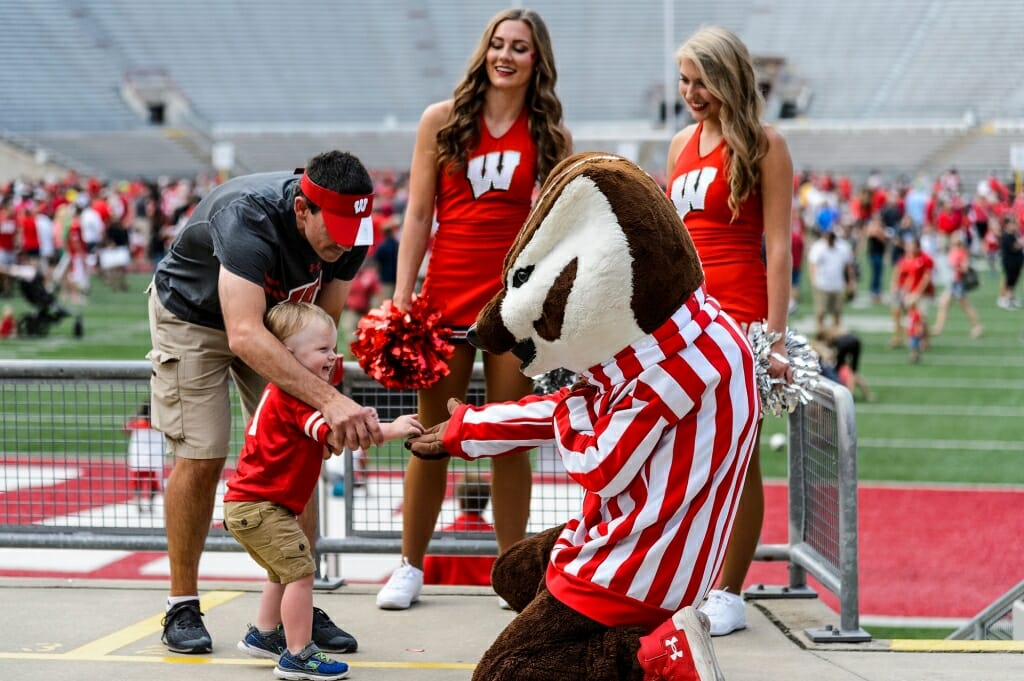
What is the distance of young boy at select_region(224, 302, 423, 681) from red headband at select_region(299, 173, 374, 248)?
224mm

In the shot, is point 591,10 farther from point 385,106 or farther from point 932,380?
point 932,380

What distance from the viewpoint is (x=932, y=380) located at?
1448 cm

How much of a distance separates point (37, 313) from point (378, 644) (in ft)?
46.5

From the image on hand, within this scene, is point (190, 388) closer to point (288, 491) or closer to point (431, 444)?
point (288, 491)

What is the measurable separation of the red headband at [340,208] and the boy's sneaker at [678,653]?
1.47 metres

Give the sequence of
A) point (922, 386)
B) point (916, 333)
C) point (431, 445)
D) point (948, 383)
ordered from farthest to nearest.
Result: 1. point (916, 333)
2. point (948, 383)
3. point (922, 386)
4. point (431, 445)

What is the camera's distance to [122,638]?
4309mm

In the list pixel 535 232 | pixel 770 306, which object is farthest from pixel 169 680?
pixel 770 306

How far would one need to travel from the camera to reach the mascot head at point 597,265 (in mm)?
2955

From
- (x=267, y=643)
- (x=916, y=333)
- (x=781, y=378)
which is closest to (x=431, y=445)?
(x=267, y=643)

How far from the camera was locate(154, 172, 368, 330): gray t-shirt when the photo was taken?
12.8ft

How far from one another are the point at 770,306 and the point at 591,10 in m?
40.3

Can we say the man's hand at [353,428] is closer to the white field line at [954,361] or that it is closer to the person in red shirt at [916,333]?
the white field line at [954,361]

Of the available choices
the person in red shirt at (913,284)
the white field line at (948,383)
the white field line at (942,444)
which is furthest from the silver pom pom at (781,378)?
the person in red shirt at (913,284)
